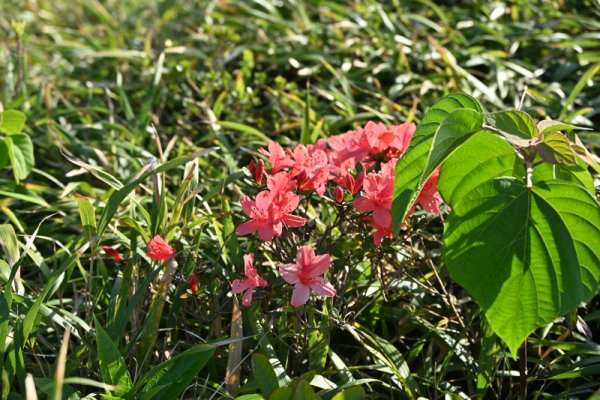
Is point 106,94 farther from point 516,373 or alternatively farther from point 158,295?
point 516,373

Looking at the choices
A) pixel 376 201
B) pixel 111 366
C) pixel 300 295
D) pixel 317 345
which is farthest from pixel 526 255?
pixel 111 366

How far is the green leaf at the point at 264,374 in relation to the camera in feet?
4.96

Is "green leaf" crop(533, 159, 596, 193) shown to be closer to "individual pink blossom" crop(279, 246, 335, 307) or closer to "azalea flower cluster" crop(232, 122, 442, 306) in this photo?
"azalea flower cluster" crop(232, 122, 442, 306)

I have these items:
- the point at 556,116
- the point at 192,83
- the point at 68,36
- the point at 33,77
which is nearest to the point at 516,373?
the point at 556,116

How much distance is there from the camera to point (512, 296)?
1.35m

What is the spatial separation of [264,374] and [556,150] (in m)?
0.69

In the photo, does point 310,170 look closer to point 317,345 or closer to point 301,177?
point 301,177

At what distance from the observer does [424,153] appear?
4.71 ft

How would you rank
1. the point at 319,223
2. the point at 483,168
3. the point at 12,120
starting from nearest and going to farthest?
the point at 483,168 < the point at 319,223 < the point at 12,120

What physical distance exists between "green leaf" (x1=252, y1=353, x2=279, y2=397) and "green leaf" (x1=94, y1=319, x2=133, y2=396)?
0.24 m

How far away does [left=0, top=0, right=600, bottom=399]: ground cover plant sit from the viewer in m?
1.37

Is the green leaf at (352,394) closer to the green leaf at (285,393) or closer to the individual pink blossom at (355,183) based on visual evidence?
the green leaf at (285,393)

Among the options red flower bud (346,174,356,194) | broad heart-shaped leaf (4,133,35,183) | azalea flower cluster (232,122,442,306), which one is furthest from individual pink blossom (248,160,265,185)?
broad heart-shaped leaf (4,133,35,183)

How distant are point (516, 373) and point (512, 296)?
48 centimetres
